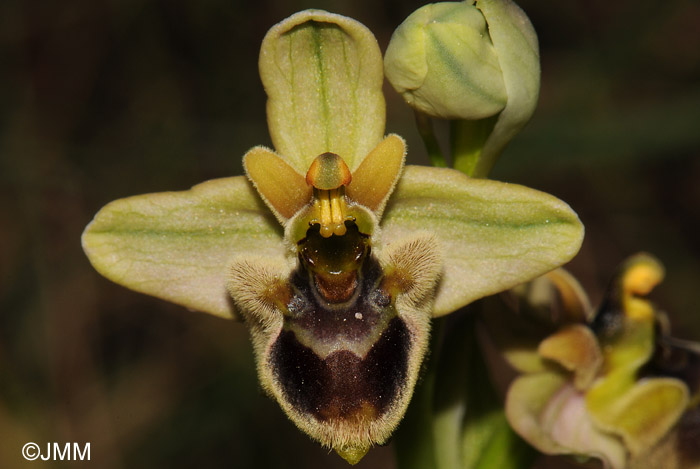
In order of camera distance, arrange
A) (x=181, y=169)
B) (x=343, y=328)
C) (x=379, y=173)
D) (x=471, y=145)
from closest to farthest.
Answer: (x=343, y=328) → (x=379, y=173) → (x=471, y=145) → (x=181, y=169)

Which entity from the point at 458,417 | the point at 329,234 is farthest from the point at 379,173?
the point at 458,417

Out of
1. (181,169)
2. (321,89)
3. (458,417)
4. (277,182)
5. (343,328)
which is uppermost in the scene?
(321,89)

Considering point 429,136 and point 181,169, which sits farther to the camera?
point 181,169

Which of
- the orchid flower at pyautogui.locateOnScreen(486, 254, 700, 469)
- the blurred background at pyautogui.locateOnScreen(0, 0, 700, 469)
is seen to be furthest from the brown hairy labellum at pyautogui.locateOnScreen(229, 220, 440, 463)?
the blurred background at pyautogui.locateOnScreen(0, 0, 700, 469)

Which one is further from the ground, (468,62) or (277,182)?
(468,62)

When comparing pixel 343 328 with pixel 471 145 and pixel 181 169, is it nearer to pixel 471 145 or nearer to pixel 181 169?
pixel 471 145

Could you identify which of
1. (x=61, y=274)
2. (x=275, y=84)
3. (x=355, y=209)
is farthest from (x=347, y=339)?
(x=61, y=274)

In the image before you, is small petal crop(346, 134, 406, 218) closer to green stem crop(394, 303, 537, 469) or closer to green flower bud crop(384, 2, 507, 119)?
green flower bud crop(384, 2, 507, 119)
